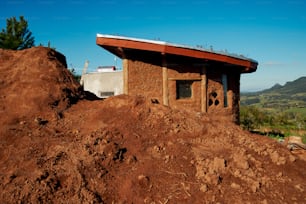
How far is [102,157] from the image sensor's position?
3.32 m

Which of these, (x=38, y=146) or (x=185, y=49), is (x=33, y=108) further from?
(x=185, y=49)

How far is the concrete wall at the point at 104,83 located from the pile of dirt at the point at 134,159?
8377 mm

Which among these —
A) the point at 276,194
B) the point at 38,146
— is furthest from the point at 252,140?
the point at 38,146

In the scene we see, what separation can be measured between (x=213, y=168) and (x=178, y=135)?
878mm

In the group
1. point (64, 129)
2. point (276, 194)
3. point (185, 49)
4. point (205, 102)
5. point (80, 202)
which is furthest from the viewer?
point (205, 102)

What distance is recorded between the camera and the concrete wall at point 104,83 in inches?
514

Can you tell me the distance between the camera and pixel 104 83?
13633 mm

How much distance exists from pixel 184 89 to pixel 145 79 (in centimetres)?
176

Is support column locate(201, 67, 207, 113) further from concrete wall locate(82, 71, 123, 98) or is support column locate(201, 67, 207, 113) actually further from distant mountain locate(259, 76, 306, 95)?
distant mountain locate(259, 76, 306, 95)

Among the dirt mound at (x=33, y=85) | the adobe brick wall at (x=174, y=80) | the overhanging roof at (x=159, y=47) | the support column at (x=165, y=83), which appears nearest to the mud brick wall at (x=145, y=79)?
the adobe brick wall at (x=174, y=80)

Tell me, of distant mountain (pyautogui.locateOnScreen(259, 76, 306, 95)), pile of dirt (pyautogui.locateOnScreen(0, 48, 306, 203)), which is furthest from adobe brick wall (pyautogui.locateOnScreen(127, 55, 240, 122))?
distant mountain (pyautogui.locateOnScreen(259, 76, 306, 95))

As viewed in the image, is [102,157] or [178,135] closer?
[102,157]

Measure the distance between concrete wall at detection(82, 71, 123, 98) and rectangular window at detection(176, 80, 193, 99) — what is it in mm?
3301

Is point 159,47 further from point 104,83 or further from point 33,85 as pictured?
point 33,85
